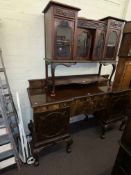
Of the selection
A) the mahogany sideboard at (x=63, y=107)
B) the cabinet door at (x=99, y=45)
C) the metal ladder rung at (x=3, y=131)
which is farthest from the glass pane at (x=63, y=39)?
the metal ladder rung at (x=3, y=131)

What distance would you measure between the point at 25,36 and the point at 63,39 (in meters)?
0.55

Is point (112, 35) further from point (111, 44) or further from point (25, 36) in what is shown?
point (25, 36)

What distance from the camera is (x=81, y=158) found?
6.14ft

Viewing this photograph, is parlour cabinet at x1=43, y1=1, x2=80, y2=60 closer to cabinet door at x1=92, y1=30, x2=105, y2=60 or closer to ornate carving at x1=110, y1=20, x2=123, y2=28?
cabinet door at x1=92, y1=30, x2=105, y2=60

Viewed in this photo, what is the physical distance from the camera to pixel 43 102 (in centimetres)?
155

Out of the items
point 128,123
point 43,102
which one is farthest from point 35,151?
point 128,123

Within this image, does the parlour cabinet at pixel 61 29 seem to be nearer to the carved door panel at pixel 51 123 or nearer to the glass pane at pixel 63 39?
the glass pane at pixel 63 39

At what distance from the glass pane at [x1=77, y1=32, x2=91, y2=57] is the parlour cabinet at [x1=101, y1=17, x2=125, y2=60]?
28cm

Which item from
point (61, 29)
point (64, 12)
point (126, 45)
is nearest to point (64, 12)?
point (64, 12)

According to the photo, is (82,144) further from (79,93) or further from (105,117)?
(79,93)

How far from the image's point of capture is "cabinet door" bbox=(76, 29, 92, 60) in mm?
1841

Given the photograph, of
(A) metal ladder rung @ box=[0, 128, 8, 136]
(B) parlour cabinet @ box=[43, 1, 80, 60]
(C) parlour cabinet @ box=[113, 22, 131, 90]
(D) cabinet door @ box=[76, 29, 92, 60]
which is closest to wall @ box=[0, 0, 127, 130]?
(B) parlour cabinet @ box=[43, 1, 80, 60]

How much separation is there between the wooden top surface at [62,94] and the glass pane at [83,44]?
1.81 ft

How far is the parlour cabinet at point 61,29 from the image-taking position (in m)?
1.43
